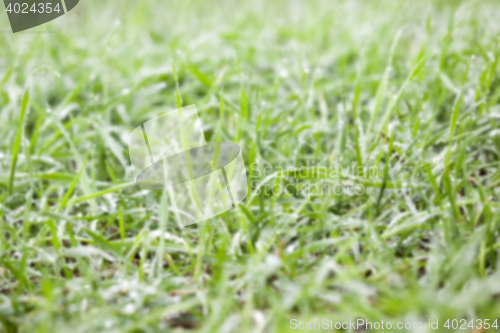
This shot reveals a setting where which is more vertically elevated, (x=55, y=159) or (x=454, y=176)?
(x=55, y=159)

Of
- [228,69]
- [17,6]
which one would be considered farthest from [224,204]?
[17,6]

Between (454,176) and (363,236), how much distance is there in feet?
0.83

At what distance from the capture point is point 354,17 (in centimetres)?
216

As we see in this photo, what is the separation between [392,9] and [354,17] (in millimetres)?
184

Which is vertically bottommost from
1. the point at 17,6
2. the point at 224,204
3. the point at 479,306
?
the point at 479,306

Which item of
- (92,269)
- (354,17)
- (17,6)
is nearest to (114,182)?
(92,269)

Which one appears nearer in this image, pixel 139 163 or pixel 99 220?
pixel 99 220

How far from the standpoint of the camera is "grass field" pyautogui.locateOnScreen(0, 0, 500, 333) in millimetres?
735

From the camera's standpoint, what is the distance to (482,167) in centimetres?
105

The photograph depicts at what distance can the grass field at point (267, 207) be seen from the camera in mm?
735

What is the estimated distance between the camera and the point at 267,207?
101cm

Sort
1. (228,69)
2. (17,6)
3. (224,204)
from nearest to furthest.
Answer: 1. (224,204)
2. (228,69)
3. (17,6)

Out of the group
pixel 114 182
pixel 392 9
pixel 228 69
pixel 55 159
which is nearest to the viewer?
pixel 114 182

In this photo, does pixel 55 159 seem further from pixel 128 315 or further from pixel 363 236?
pixel 363 236
